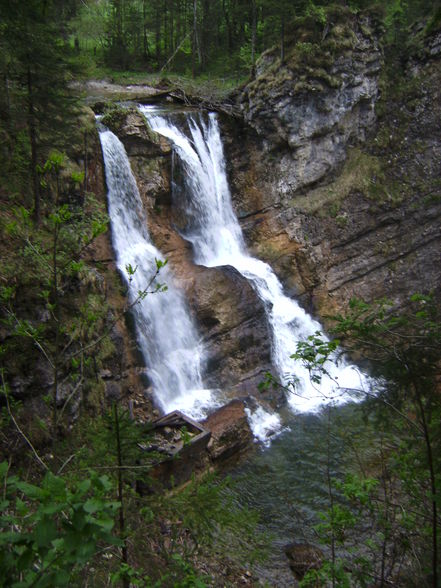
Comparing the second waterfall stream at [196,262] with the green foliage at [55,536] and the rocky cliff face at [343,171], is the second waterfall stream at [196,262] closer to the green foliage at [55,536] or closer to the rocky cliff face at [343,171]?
the rocky cliff face at [343,171]

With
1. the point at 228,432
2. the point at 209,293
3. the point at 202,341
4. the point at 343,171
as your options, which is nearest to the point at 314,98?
the point at 343,171

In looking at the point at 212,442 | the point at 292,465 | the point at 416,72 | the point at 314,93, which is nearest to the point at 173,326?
the point at 212,442

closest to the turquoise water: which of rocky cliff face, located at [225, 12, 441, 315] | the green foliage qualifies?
the green foliage

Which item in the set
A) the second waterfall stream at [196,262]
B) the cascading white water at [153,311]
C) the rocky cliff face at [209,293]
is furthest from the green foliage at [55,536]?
the rocky cliff face at [209,293]

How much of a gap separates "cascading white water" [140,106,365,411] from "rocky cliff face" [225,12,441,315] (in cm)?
61

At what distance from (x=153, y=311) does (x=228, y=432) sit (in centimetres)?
388

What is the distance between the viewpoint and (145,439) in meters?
2.92

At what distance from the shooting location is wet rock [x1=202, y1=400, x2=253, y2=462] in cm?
852

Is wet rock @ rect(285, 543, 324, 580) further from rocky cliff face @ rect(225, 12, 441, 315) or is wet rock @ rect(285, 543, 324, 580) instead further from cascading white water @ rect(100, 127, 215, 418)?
rocky cliff face @ rect(225, 12, 441, 315)

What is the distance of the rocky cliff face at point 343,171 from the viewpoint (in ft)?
49.3

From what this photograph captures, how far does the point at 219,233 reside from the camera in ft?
49.0

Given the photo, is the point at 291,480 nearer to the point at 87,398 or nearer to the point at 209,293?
the point at 87,398

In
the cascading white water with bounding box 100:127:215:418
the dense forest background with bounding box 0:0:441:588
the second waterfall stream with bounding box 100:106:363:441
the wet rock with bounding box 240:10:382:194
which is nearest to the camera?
the dense forest background with bounding box 0:0:441:588

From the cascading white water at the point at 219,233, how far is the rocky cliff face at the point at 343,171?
0.61 meters
